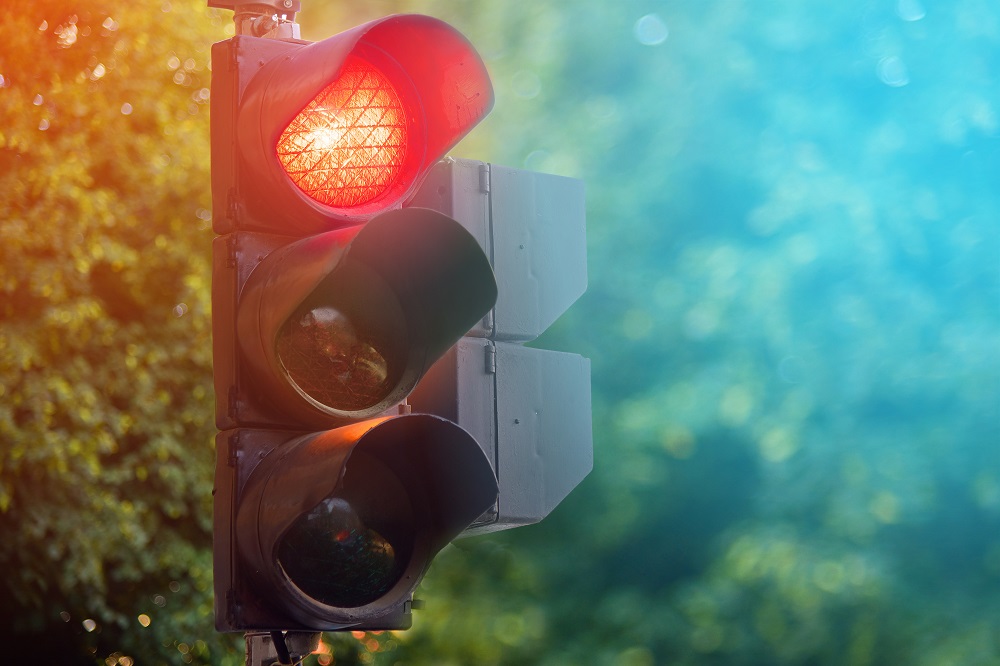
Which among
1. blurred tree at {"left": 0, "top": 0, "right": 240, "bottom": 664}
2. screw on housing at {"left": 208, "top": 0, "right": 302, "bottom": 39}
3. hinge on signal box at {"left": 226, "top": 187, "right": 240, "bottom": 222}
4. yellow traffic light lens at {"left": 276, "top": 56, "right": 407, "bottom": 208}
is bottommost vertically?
blurred tree at {"left": 0, "top": 0, "right": 240, "bottom": 664}

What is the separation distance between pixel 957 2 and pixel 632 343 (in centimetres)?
285

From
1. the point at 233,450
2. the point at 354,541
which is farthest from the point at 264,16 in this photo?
the point at 354,541

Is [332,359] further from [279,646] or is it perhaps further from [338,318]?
[279,646]

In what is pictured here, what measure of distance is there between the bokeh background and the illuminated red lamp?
18.1ft

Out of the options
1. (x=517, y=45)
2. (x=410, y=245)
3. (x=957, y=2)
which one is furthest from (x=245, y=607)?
(x=517, y=45)

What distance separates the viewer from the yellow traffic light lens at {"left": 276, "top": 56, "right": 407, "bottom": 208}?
2.45m

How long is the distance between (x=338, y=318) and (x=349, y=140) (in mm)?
344

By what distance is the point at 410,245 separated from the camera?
2330 millimetres

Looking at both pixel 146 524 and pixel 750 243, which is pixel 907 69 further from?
pixel 146 524

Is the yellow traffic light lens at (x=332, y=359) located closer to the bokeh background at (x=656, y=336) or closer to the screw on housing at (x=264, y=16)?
the screw on housing at (x=264, y=16)

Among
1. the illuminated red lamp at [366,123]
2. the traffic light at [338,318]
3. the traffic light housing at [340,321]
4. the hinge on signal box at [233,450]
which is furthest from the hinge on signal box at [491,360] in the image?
the hinge on signal box at [233,450]

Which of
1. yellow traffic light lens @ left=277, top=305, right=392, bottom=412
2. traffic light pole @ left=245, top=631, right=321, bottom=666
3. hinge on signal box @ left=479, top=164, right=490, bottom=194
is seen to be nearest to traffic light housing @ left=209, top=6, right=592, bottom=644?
yellow traffic light lens @ left=277, top=305, right=392, bottom=412

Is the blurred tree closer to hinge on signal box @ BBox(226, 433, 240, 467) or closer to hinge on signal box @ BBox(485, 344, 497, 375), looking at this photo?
hinge on signal box @ BBox(485, 344, 497, 375)

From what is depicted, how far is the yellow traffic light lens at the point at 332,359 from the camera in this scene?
92.4 inches
